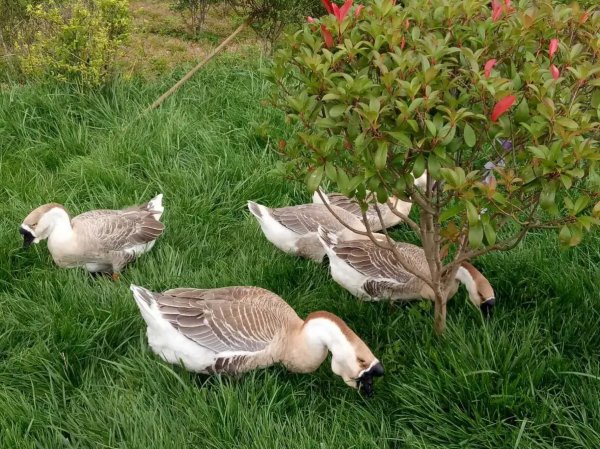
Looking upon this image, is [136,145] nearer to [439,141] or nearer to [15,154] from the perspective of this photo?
[15,154]

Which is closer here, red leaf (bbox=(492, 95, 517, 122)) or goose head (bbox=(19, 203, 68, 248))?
red leaf (bbox=(492, 95, 517, 122))

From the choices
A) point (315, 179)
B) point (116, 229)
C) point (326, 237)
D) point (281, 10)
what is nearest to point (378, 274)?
point (326, 237)

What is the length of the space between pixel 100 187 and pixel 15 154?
39.3 inches

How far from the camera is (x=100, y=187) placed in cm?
546

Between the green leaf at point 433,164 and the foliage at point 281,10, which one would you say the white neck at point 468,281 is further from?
the foliage at point 281,10

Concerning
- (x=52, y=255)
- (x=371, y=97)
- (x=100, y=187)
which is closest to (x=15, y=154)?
(x=100, y=187)

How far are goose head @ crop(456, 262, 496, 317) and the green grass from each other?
0.19 ft

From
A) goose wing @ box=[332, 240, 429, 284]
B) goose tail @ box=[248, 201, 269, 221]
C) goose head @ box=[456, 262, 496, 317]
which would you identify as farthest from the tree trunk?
goose tail @ box=[248, 201, 269, 221]

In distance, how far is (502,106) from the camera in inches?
98.5

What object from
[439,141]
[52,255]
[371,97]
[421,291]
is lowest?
[421,291]

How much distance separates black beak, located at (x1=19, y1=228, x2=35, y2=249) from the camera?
4.55m

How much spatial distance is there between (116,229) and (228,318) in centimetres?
151

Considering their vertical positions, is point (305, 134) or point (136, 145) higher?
point (305, 134)

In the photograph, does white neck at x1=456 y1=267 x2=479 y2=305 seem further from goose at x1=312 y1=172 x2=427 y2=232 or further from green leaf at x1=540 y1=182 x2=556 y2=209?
green leaf at x1=540 y1=182 x2=556 y2=209
